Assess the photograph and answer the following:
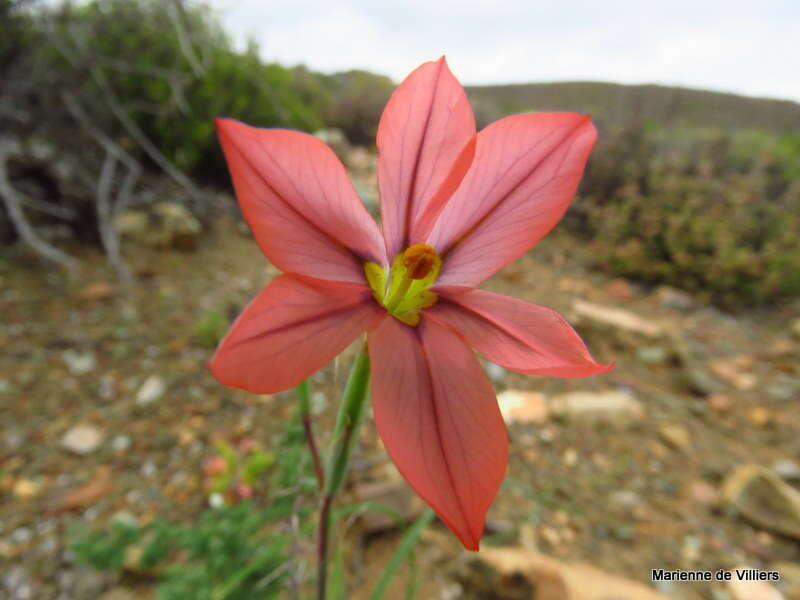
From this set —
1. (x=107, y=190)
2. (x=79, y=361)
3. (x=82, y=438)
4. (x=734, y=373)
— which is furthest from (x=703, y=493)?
(x=107, y=190)

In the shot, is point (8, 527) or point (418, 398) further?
point (8, 527)

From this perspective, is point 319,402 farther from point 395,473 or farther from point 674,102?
point 674,102

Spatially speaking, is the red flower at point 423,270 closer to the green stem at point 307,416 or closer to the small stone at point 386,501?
the green stem at point 307,416

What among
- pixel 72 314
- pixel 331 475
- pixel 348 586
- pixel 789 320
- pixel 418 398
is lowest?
pixel 789 320

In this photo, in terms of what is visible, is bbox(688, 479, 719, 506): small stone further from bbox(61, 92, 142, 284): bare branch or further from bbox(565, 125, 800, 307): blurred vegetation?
bbox(61, 92, 142, 284): bare branch

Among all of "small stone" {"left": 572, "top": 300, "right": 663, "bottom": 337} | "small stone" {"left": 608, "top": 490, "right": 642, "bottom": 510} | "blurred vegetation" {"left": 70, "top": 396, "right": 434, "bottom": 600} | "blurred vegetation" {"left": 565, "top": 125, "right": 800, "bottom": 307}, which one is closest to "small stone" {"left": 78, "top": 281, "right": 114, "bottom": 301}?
"blurred vegetation" {"left": 70, "top": 396, "right": 434, "bottom": 600}

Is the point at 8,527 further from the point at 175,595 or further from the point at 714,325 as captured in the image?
the point at 714,325

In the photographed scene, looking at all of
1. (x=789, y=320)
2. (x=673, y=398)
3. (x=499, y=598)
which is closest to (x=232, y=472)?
(x=499, y=598)

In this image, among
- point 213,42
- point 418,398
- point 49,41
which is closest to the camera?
point 418,398
